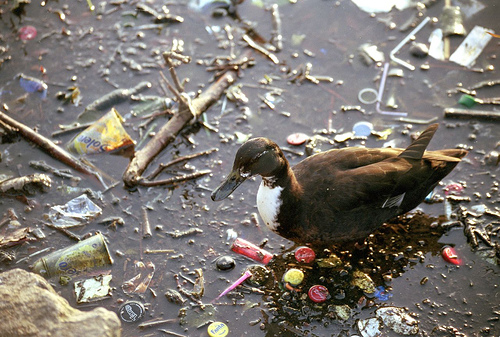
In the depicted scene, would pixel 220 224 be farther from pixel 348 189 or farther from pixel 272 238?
pixel 348 189

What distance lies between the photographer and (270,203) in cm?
383

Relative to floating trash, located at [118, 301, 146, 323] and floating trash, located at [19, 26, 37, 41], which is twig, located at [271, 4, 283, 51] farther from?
floating trash, located at [118, 301, 146, 323]

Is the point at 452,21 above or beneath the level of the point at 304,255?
above

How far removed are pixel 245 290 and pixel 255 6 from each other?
3.48 metres

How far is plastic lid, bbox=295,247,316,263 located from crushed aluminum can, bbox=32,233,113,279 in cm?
144

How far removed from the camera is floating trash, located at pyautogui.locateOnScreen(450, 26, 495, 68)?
536cm

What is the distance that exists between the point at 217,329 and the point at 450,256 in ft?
5.99

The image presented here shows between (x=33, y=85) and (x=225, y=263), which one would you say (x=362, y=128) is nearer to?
(x=225, y=263)

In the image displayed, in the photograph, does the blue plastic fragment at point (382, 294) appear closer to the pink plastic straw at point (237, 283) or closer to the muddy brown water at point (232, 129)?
the muddy brown water at point (232, 129)

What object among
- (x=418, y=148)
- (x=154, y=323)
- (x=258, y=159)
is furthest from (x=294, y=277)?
(x=418, y=148)

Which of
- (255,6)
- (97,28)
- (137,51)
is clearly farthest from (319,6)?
(97,28)

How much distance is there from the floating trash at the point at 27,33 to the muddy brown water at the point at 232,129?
7 centimetres

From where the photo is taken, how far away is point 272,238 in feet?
13.9

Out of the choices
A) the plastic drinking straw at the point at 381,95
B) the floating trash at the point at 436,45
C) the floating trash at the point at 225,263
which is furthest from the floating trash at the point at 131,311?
the floating trash at the point at 436,45
